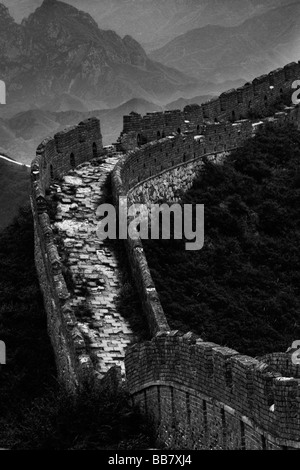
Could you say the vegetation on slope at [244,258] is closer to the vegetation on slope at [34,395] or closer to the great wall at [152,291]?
the great wall at [152,291]

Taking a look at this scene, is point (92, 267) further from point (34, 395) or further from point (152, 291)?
point (34, 395)

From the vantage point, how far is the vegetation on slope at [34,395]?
30422 millimetres

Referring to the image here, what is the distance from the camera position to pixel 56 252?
140 ft

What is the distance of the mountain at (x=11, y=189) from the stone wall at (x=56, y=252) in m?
13.0

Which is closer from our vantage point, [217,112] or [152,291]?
[152,291]

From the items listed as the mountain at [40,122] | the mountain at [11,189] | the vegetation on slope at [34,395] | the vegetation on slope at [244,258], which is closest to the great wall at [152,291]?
the vegetation on slope at [34,395]

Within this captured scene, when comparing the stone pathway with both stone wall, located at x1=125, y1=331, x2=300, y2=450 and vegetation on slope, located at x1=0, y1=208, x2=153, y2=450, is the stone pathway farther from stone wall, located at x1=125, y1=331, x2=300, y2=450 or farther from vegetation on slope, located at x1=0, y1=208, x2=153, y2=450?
stone wall, located at x1=125, y1=331, x2=300, y2=450

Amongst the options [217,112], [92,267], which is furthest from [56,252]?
[217,112]

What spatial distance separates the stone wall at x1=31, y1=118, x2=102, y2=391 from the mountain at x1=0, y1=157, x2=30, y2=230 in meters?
13.0

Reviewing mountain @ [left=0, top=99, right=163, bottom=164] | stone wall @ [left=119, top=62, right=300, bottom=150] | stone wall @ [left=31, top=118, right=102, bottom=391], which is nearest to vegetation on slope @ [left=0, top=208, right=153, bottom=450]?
stone wall @ [left=31, top=118, right=102, bottom=391]

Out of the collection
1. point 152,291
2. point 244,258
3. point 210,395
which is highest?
point 244,258

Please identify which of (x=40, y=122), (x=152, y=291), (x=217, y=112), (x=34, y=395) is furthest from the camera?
(x=40, y=122)

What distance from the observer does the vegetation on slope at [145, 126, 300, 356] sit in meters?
42.5

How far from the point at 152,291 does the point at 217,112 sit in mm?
23247
